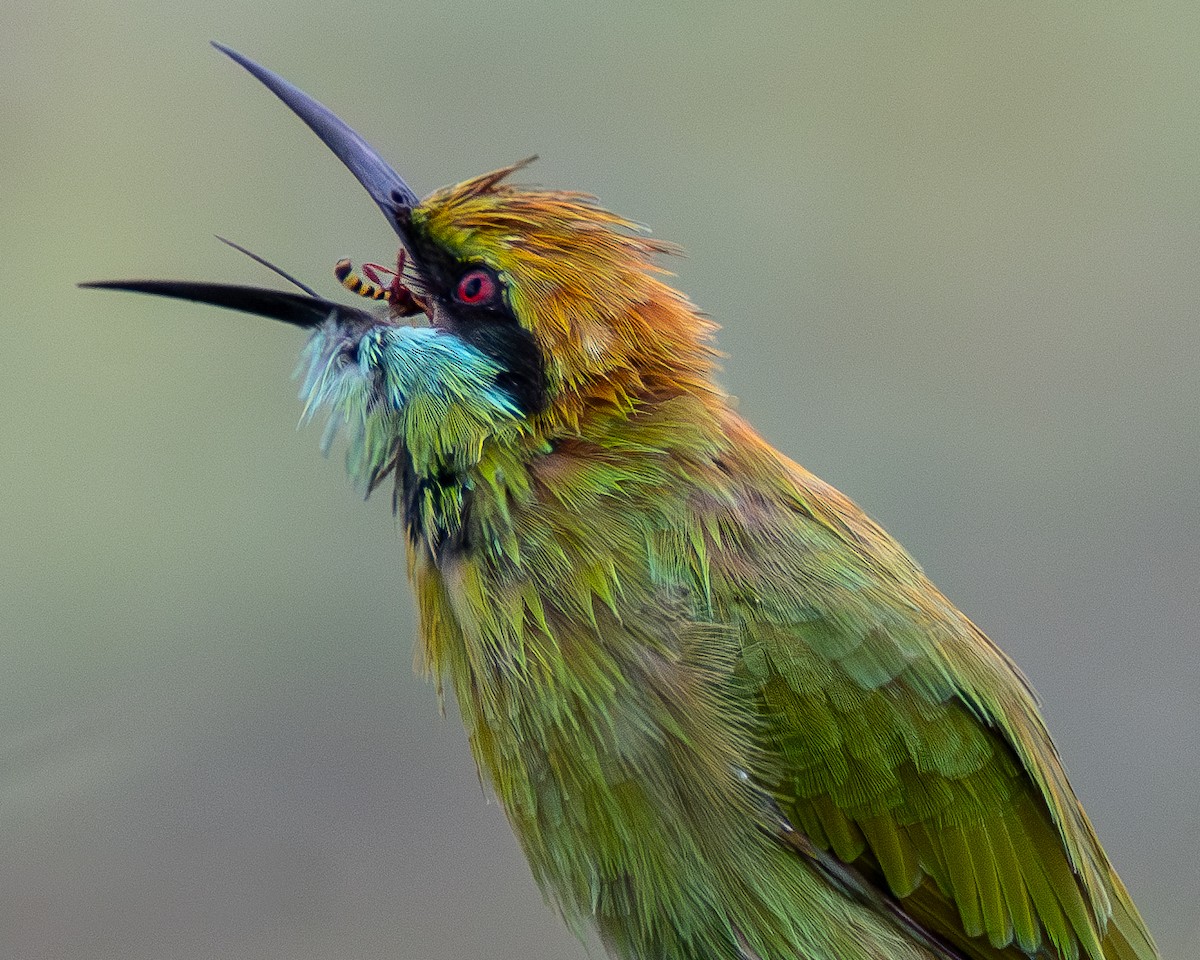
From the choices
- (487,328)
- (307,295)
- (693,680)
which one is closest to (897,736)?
(693,680)

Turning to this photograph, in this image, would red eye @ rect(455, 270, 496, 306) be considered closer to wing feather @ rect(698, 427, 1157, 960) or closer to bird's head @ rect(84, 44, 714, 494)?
bird's head @ rect(84, 44, 714, 494)

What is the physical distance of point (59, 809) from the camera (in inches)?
57.6

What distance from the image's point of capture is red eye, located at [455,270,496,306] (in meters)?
1.33

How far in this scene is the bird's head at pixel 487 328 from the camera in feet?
4.24

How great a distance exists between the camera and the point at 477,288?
1336mm

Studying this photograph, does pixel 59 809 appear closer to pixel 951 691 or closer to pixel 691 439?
pixel 691 439

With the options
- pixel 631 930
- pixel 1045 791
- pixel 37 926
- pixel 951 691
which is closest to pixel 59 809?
pixel 37 926

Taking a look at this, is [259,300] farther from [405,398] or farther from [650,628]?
[650,628]

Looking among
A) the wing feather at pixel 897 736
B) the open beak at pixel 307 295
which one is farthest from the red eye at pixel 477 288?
the wing feather at pixel 897 736

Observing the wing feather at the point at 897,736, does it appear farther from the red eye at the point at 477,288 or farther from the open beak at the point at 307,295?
the open beak at the point at 307,295

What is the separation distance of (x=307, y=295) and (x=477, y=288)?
0.21 m

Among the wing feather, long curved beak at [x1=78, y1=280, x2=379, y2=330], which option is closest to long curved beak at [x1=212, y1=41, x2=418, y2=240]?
long curved beak at [x1=78, y1=280, x2=379, y2=330]

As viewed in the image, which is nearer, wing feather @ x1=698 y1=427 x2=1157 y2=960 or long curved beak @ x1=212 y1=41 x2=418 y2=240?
wing feather @ x1=698 y1=427 x2=1157 y2=960

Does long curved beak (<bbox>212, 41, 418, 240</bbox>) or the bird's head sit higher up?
long curved beak (<bbox>212, 41, 418, 240</bbox>)
